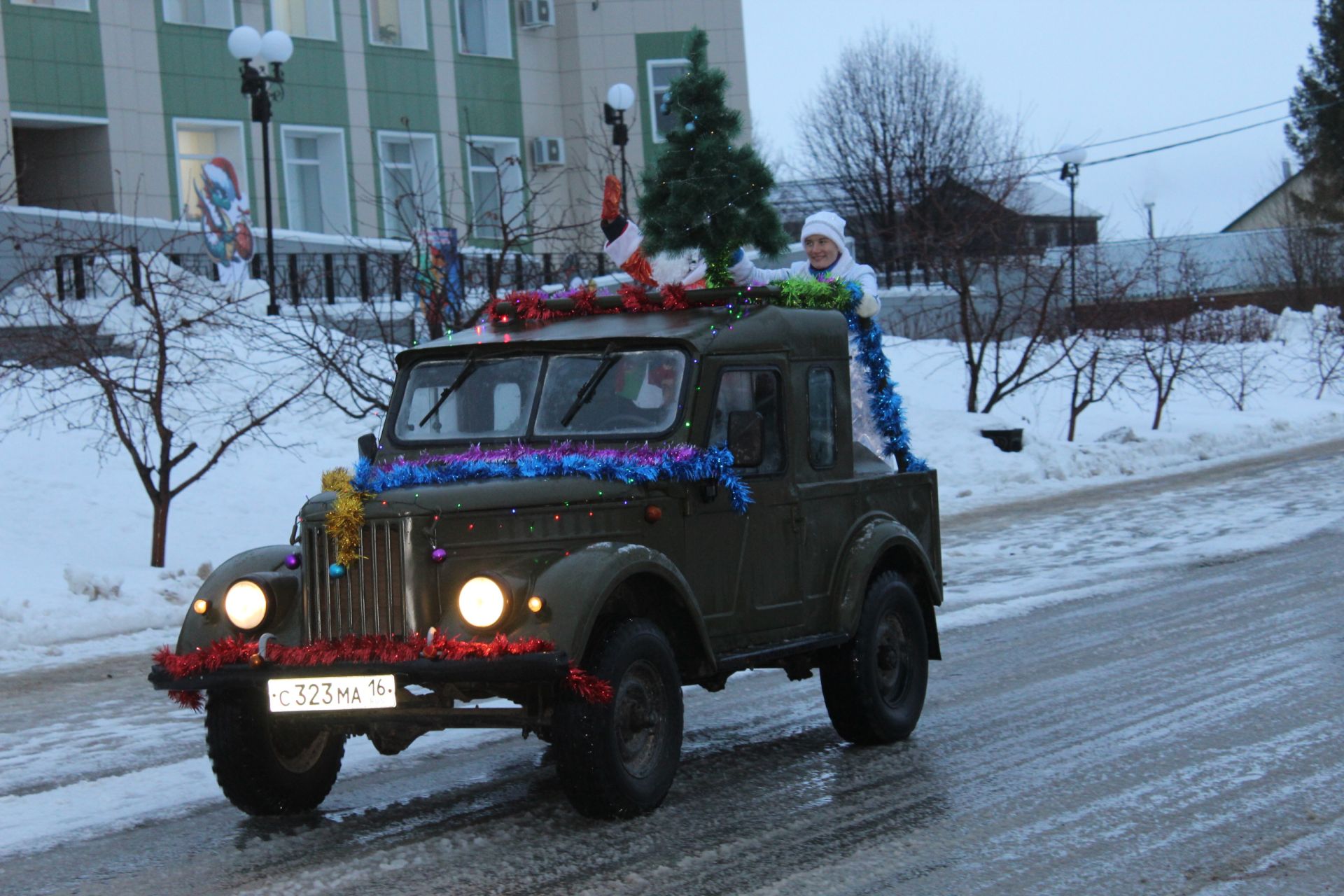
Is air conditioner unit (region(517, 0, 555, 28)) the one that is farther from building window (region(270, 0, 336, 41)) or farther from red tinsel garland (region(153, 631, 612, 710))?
red tinsel garland (region(153, 631, 612, 710))

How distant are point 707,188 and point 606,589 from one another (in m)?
2.73

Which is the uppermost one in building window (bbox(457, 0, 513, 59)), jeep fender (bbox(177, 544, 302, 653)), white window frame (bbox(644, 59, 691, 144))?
building window (bbox(457, 0, 513, 59))

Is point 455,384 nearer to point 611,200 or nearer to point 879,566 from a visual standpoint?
point 611,200

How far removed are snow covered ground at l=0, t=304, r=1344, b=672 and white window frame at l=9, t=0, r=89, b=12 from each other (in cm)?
1297

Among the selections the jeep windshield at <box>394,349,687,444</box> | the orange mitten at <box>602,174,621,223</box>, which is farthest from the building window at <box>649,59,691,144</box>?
the jeep windshield at <box>394,349,687,444</box>

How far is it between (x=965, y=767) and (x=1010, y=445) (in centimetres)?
1565

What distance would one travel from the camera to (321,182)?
3438cm

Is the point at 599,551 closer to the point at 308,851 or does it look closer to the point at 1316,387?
the point at 308,851

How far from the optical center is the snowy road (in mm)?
5656

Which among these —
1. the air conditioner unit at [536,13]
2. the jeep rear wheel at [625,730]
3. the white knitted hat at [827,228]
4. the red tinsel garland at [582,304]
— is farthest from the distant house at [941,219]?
the air conditioner unit at [536,13]

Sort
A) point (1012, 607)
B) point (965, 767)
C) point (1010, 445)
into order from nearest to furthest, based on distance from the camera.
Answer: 1. point (965, 767)
2. point (1012, 607)
3. point (1010, 445)

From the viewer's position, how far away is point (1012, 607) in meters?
11.7

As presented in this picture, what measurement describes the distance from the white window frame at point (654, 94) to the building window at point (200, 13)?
984 cm

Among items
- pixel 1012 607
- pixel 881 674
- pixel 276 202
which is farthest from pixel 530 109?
pixel 881 674
